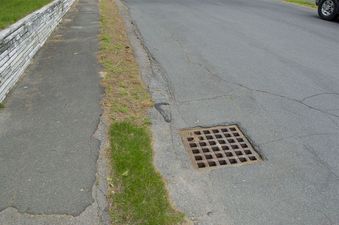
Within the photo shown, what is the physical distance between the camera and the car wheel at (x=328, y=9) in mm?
12734

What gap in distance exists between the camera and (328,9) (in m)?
13.1

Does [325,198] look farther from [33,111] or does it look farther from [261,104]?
[33,111]

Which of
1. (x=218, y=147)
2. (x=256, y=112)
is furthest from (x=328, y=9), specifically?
(x=218, y=147)

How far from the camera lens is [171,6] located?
1544 centimetres

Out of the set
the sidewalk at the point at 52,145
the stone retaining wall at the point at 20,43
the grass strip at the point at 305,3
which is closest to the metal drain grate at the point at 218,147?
the sidewalk at the point at 52,145

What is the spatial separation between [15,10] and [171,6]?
664 centimetres

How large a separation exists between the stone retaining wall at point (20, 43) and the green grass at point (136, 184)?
220cm

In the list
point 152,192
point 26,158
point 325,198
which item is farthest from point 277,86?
point 26,158

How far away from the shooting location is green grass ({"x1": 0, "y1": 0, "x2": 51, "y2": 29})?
956 centimetres

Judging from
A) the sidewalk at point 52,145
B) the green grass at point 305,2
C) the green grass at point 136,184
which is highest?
the green grass at point 136,184

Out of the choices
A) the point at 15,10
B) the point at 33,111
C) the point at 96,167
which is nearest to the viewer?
the point at 96,167

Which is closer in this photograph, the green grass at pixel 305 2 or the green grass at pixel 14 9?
the green grass at pixel 14 9

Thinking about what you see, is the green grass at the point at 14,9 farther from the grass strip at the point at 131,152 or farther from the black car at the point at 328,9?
the black car at the point at 328,9

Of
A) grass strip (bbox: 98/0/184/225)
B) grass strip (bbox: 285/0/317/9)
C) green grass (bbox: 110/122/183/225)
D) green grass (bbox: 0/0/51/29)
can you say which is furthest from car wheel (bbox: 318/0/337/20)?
green grass (bbox: 110/122/183/225)
